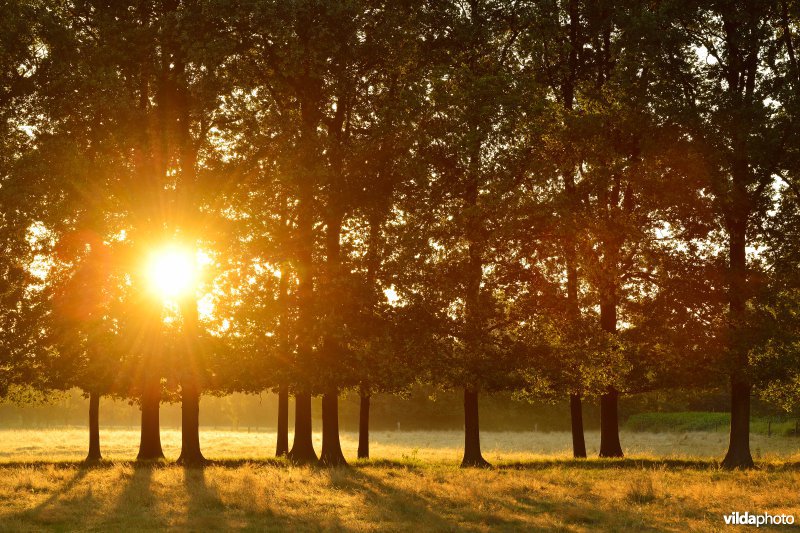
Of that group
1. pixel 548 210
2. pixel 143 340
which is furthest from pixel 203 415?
pixel 548 210

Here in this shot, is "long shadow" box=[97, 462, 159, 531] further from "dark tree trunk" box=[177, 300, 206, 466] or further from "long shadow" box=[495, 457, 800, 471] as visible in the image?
"long shadow" box=[495, 457, 800, 471]

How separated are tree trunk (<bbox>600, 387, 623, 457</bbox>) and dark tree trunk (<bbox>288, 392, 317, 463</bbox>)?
10.9 meters

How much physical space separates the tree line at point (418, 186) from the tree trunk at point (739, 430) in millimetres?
65

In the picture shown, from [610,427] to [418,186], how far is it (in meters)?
12.6

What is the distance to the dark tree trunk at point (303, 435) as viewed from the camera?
26.8m

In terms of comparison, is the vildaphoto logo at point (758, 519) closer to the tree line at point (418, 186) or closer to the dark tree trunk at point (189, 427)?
the tree line at point (418, 186)

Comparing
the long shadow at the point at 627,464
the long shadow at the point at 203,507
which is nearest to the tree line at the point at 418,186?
the long shadow at the point at 627,464

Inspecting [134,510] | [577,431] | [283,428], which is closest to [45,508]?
[134,510]

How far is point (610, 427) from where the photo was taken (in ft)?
96.3

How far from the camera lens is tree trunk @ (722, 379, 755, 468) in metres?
24.2

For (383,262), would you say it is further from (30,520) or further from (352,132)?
(30,520)

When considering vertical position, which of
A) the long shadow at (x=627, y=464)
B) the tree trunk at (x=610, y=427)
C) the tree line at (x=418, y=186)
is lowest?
the long shadow at (x=627, y=464)

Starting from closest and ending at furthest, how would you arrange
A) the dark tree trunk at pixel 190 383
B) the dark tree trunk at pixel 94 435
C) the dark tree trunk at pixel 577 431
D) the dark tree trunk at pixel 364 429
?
the dark tree trunk at pixel 190 383
the dark tree trunk at pixel 577 431
the dark tree trunk at pixel 94 435
the dark tree trunk at pixel 364 429

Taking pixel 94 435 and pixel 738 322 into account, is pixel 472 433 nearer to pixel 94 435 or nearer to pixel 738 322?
pixel 738 322
